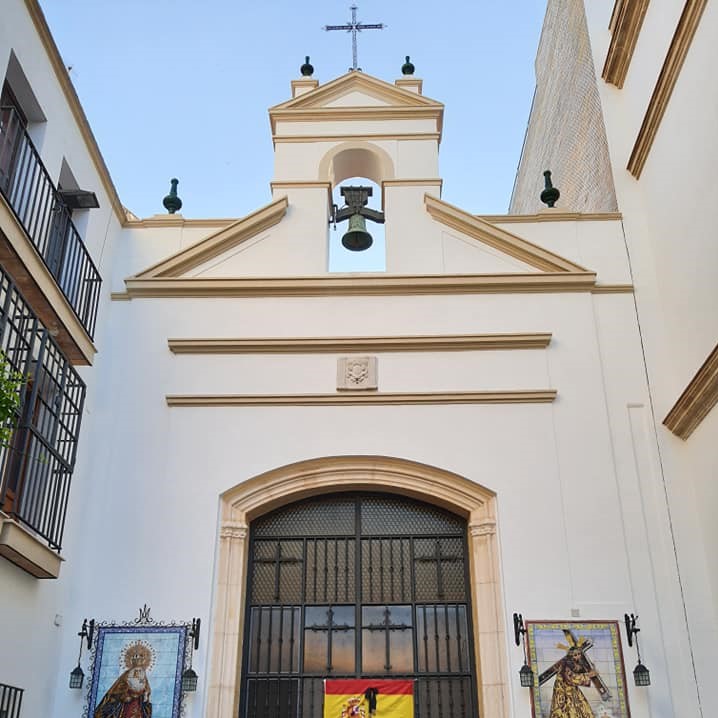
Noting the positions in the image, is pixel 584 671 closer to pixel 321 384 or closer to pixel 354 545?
pixel 354 545

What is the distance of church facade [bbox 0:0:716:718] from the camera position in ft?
25.5

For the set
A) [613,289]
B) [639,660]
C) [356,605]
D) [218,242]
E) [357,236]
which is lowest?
[639,660]

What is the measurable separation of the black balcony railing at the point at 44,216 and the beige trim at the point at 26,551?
220 centimetres

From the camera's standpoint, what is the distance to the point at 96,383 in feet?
30.0

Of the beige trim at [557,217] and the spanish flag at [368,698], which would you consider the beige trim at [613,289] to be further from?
the spanish flag at [368,698]

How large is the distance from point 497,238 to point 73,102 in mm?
4430

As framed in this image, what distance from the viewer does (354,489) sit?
895cm

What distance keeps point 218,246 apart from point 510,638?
4.92 m

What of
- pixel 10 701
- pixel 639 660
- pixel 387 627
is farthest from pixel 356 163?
pixel 10 701

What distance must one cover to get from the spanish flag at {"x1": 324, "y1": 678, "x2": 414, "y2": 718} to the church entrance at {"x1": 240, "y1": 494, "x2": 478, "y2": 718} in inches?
5.7

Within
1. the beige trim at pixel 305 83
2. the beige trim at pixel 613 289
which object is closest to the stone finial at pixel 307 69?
the beige trim at pixel 305 83

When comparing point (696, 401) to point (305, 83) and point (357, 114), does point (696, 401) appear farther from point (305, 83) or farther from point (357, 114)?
point (305, 83)

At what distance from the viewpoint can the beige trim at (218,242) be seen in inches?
Result: 382

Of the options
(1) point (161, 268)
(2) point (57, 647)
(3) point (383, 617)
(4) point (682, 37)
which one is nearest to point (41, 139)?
(1) point (161, 268)
